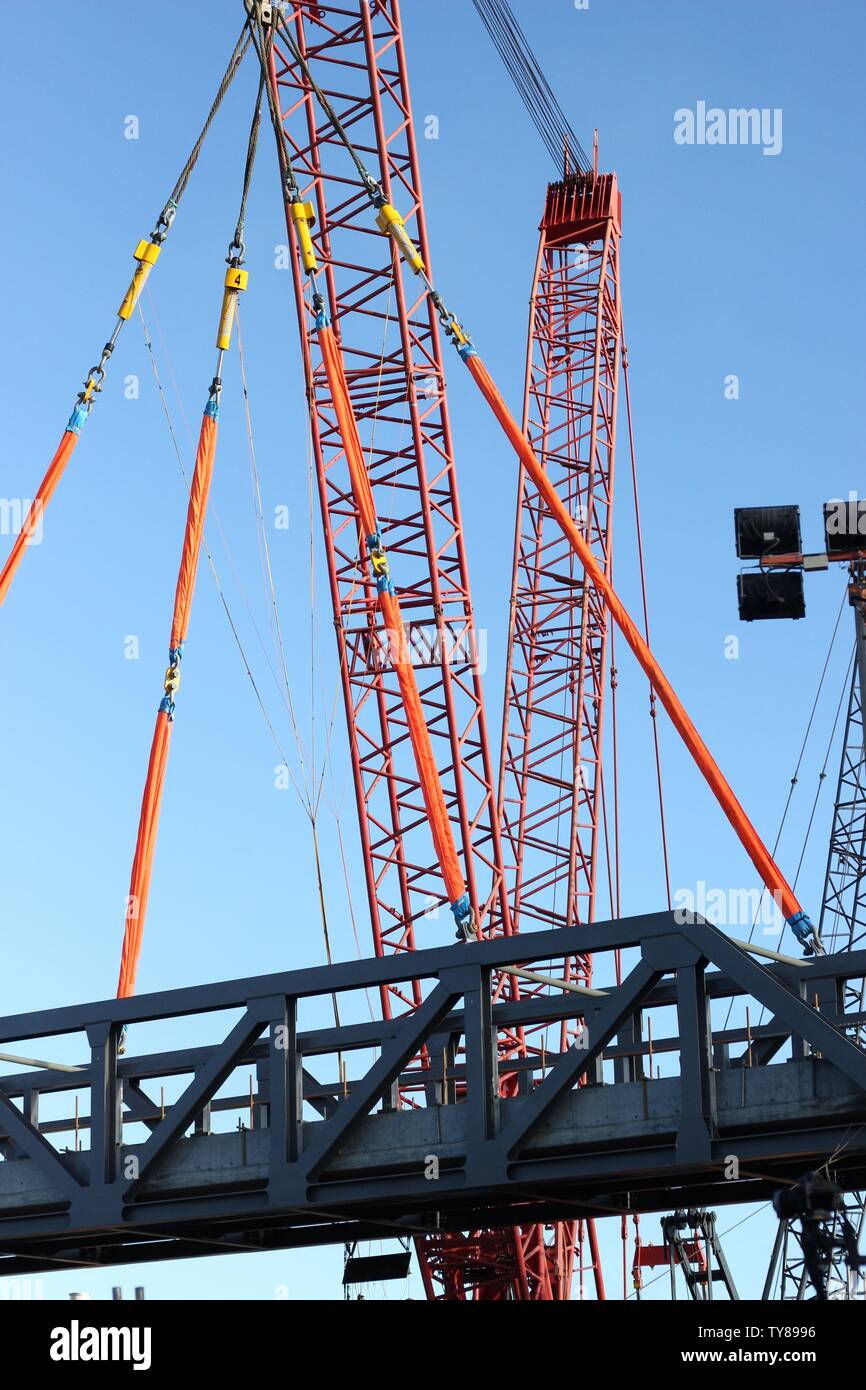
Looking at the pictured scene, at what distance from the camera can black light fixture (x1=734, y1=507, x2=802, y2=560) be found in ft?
110

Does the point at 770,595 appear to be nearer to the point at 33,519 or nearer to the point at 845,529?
the point at 845,529

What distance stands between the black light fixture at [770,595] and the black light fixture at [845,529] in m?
1.23

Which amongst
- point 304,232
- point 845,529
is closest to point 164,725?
point 304,232

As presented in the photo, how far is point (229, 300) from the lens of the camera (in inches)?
1775

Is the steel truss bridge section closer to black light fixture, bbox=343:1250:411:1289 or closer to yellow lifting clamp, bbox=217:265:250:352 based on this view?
black light fixture, bbox=343:1250:411:1289

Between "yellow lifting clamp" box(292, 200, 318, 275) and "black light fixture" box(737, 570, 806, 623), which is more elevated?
"yellow lifting clamp" box(292, 200, 318, 275)

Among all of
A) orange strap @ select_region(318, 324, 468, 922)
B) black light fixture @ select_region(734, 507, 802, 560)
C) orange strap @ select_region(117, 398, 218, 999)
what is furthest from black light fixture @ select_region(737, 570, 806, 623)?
orange strap @ select_region(117, 398, 218, 999)

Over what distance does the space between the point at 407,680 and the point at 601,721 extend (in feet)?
117

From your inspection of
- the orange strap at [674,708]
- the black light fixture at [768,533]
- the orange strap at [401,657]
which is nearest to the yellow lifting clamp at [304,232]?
the orange strap at [401,657]

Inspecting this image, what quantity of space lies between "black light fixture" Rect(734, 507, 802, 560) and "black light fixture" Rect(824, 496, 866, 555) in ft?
3.03

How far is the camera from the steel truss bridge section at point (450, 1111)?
82.0 ft

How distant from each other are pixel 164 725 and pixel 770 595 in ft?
44.7

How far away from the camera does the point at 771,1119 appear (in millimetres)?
25000

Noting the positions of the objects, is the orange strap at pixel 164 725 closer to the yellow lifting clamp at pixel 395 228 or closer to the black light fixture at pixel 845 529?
the yellow lifting clamp at pixel 395 228
